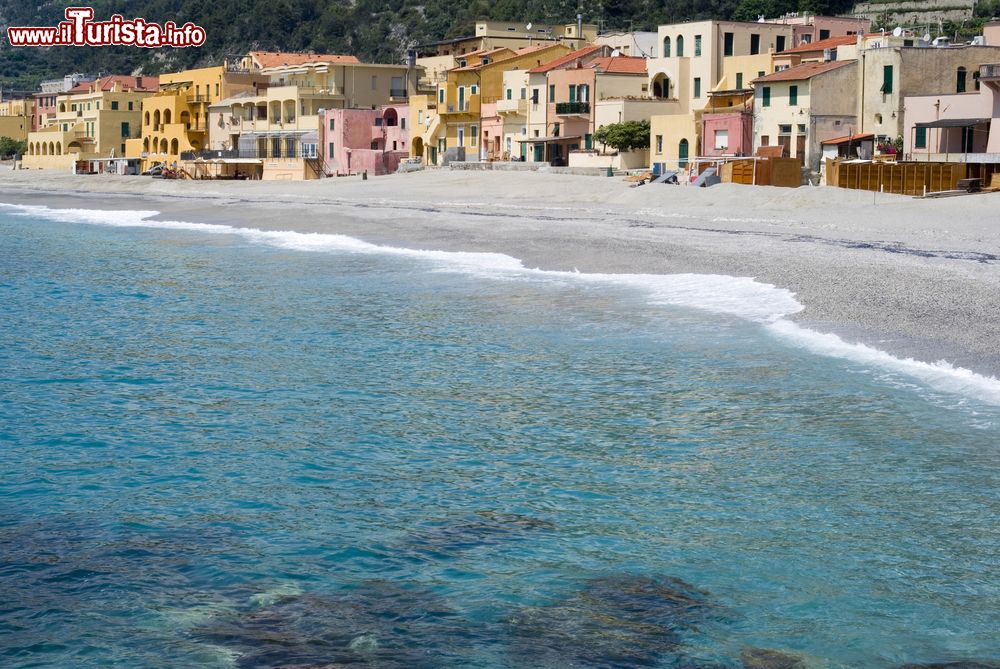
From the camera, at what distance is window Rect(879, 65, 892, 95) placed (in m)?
48.7

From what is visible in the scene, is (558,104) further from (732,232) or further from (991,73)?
(732,232)

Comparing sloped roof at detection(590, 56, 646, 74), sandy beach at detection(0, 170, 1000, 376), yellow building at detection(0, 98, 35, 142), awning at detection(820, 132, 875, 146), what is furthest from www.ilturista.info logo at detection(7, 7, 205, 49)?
awning at detection(820, 132, 875, 146)

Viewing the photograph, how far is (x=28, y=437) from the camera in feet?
42.3

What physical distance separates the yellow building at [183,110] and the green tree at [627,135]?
41239mm

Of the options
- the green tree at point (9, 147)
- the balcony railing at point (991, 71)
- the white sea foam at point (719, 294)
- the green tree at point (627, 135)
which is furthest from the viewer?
the green tree at point (9, 147)

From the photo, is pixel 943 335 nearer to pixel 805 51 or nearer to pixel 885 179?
pixel 885 179

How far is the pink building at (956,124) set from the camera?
43.6 meters

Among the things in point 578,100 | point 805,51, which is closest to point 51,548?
point 805,51

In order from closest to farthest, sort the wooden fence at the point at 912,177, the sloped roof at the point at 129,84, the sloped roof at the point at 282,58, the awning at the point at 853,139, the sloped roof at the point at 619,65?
the wooden fence at the point at 912,177 → the awning at the point at 853,139 → the sloped roof at the point at 619,65 → the sloped roof at the point at 282,58 → the sloped roof at the point at 129,84

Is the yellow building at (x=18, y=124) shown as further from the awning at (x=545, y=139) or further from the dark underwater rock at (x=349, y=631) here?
the dark underwater rock at (x=349, y=631)

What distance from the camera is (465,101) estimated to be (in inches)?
2852

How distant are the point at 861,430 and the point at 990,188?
29173mm

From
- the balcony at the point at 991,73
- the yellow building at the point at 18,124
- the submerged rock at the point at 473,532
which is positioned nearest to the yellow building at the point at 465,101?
the balcony at the point at 991,73

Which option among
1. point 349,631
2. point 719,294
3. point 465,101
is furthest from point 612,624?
point 465,101
